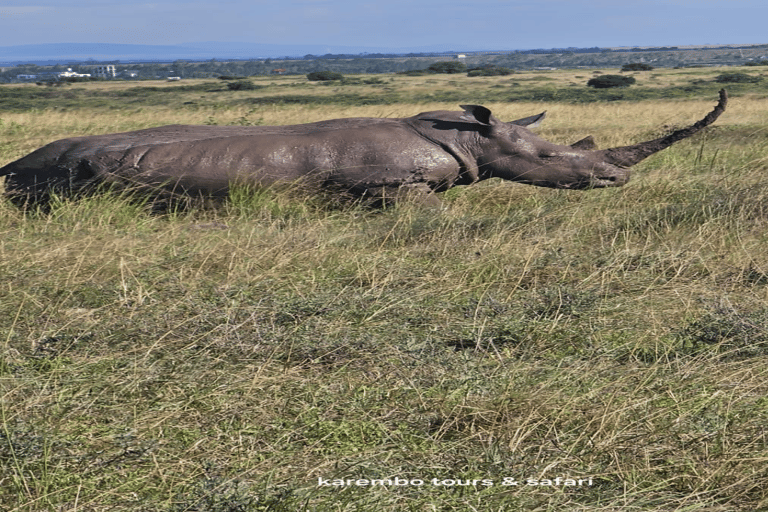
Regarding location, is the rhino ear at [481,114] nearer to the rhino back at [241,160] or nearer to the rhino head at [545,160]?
the rhino head at [545,160]

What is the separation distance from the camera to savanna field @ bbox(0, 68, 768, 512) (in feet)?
9.18

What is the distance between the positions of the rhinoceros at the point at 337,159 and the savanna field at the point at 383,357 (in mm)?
278

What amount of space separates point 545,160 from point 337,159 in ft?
5.89

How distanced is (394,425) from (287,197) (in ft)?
13.1

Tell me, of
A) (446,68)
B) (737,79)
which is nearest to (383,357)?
(737,79)

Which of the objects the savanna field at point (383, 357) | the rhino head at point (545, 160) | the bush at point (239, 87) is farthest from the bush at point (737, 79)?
the savanna field at point (383, 357)

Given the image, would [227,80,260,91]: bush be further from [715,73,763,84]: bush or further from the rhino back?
the rhino back

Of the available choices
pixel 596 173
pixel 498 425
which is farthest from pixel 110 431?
pixel 596 173

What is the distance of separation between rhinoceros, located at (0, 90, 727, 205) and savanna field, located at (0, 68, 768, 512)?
28 centimetres

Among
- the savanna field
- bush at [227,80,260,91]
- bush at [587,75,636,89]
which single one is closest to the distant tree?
A: bush at [227,80,260,91]

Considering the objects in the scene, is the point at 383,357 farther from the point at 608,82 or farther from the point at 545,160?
the point at 608,82

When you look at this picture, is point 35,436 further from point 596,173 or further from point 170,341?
point 596,173

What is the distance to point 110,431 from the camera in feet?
10.1

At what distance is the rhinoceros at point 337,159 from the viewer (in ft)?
22.8
